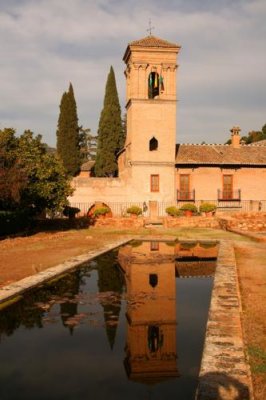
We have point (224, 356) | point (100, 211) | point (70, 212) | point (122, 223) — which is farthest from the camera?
point (100, 211)

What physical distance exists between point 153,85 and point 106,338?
3119cm

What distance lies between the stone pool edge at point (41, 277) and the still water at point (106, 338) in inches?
9.0

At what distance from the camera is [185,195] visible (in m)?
34.5

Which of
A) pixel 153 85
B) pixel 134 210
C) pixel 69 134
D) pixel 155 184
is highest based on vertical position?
pixel 153 85

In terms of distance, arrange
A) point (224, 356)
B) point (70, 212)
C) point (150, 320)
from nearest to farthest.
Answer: point (224, 356) → point (150, 320) → point (70, 212)

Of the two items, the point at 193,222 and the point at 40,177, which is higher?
the point at 40,177

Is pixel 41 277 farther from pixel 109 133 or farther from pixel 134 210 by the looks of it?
pixel 109 133

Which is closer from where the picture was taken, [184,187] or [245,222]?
[245,222]

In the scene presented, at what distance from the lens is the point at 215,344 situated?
5723mm

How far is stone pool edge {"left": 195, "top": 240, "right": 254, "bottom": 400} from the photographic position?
4.34m

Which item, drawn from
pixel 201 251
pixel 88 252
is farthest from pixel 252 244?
pixel 88 252

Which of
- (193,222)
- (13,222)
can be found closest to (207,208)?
(193,222)

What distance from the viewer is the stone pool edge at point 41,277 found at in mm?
8641

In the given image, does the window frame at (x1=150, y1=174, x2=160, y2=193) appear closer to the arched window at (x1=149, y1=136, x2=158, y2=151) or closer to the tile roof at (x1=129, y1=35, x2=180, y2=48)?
the arched window at (x1=149, y1=136, x2=158, y2=151)
